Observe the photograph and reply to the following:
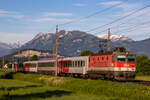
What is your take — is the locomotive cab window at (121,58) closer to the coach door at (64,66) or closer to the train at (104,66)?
the train at (104,66)

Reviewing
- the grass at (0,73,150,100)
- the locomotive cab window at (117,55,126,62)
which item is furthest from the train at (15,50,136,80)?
the grass at (0,73,150,100)

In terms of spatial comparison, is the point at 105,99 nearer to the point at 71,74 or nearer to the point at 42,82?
the point at 42,82

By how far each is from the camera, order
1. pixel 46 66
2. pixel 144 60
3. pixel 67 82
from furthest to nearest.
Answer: pixel 144 60, pixel 46 66, pixel 67 82

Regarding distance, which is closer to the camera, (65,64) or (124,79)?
(124,79)

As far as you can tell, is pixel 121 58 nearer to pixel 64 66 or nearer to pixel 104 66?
pixel 104 66

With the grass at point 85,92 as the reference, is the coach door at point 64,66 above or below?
above

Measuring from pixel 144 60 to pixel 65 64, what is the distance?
3573 cm

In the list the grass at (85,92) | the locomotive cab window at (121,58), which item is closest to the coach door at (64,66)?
the grass at (85,92)

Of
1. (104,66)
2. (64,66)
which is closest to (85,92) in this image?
(104,66)

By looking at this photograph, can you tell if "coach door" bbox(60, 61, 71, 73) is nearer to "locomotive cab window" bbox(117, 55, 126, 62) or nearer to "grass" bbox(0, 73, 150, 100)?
"grass" bbox(0, 73, 150, 100)

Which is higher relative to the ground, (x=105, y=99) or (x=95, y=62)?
(x=95, y=62)

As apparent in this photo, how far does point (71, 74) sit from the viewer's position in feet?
174

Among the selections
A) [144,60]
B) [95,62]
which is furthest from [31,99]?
[144,60]

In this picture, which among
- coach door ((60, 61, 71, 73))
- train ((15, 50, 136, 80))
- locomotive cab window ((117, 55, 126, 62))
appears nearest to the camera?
train ((15, 50, 136, 80))
